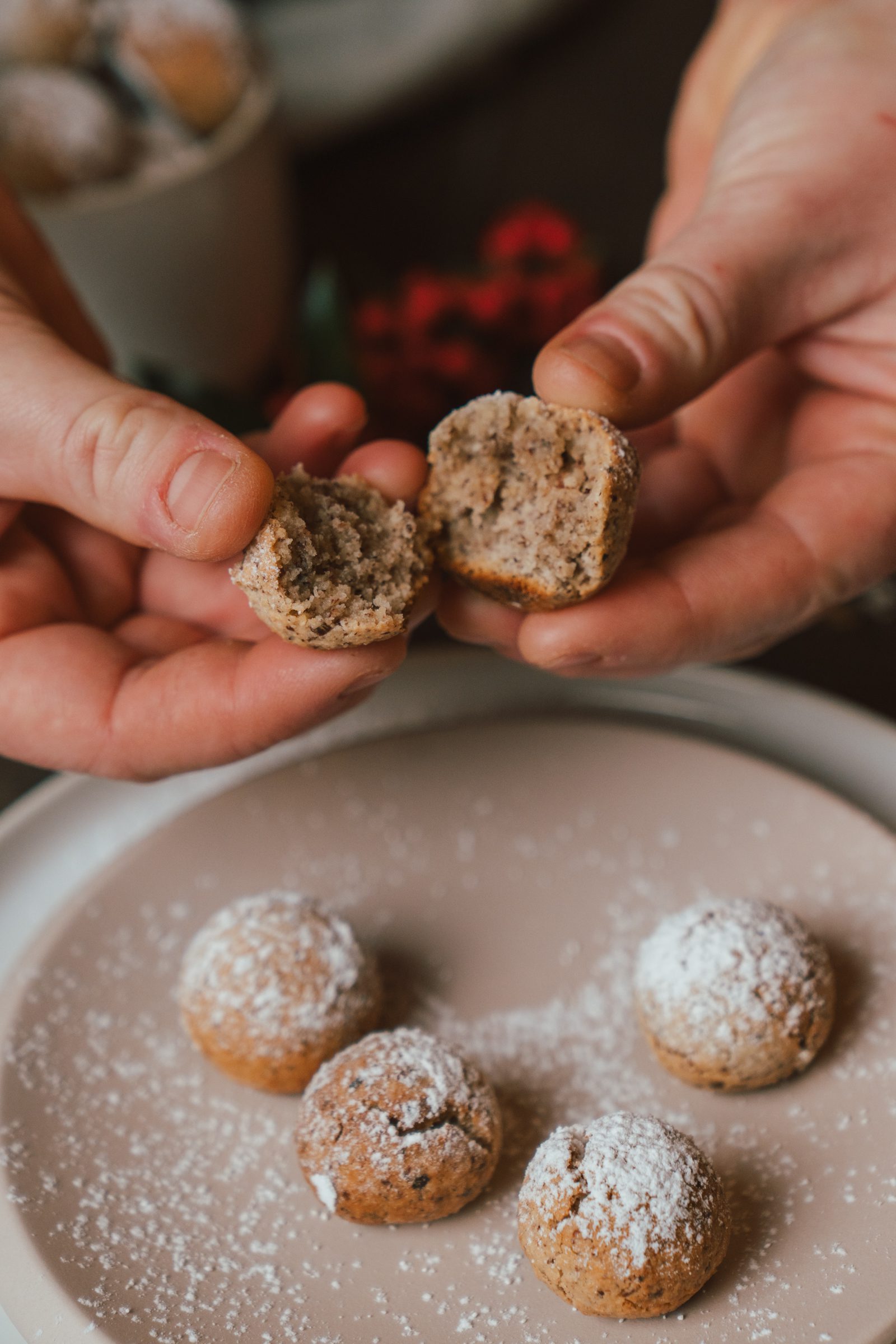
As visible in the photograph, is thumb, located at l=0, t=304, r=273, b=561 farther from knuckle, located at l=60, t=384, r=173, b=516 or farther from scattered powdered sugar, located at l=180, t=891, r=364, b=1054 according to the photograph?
scattered powdered sugar, located at l=180, t=891, r=364, b=1054

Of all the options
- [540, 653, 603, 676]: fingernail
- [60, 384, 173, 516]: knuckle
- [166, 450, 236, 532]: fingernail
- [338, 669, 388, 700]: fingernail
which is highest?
A: [60, 384, 173, 516]: knuckle

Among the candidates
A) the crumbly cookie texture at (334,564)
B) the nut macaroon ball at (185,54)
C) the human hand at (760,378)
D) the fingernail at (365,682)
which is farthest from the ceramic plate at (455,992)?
the nut macaroon ball at (185,54)

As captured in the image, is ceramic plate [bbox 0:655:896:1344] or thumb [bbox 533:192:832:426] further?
thumb [bbox 533:192:832:426]

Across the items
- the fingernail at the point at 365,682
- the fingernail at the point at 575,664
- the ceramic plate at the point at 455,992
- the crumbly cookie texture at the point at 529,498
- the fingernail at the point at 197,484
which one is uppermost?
the fingernail at the point at 197,484

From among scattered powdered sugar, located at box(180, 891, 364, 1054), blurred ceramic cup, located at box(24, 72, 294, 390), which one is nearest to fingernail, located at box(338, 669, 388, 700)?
scattered powdered sugar, located at box(180, 891, 364, 1054)

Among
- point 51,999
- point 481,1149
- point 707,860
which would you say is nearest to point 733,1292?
point 481,1149

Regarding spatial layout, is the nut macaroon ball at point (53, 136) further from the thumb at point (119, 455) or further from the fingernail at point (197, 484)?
the fingernail at point (197, 484)
